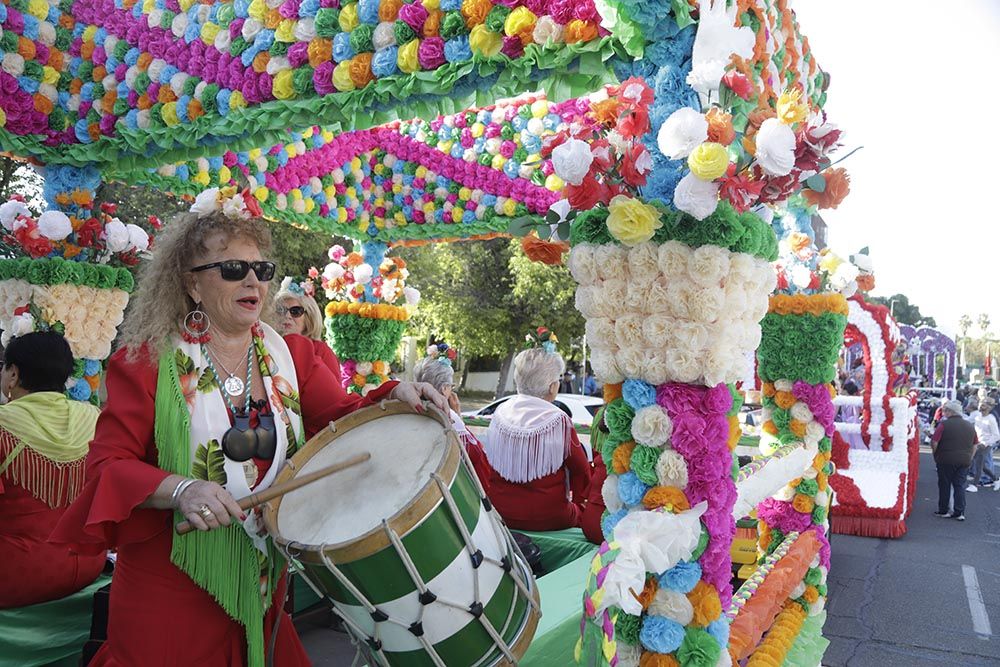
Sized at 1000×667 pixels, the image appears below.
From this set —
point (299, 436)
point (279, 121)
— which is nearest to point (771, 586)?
point (299, 436)

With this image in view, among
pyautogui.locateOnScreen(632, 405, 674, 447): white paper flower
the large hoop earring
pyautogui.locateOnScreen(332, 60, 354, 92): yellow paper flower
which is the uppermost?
pyautogui.locateOnScreen(332, 60, 354, 92): yellow paper flower

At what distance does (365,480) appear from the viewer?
79.6 inches

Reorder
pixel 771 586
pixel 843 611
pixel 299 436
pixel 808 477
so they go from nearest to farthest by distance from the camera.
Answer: pixel 299 436 → pixel 771 586 → pixel 808 477 → pixel 843 611

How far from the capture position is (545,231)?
2.84m

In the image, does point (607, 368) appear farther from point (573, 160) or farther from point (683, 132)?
point (683, 132)

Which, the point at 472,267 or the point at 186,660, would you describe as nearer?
the point at 186,660

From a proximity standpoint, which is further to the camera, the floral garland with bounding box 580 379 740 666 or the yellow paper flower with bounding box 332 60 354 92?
the yellow paper flower with bounding box 332 60 354 92

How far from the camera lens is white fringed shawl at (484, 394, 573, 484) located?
14.0 feet

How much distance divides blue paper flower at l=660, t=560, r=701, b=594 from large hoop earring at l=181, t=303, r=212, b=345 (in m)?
1.67

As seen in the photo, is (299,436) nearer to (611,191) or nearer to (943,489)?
(611,191)

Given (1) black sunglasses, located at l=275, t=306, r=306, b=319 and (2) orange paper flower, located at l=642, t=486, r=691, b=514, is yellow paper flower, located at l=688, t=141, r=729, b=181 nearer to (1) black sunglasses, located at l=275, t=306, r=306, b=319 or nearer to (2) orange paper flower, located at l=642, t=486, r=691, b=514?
(2) orange paper flower, located at l=642, t=486, r=691, b=514

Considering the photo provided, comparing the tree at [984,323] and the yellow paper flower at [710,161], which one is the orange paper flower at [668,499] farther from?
the tree at [984,323]

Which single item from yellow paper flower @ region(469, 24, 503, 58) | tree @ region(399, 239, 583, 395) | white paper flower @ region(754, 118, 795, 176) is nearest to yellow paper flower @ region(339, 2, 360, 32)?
yellow paper flower @ region(469, 24, 503, 58)

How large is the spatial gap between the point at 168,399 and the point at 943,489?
10099mm
